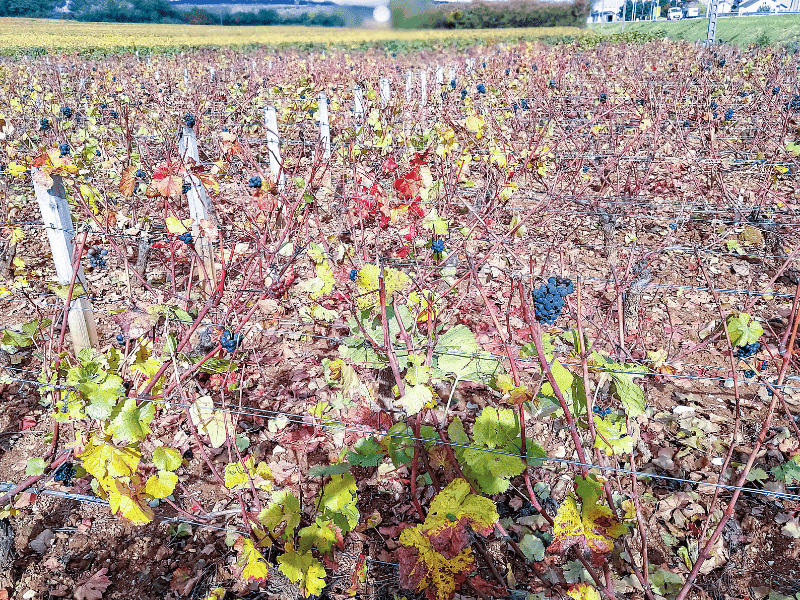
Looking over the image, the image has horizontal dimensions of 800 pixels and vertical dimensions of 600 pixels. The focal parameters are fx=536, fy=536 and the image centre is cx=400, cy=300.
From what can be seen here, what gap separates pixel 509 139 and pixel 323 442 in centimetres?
383

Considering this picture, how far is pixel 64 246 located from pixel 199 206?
2.82 feet

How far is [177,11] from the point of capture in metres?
49.5

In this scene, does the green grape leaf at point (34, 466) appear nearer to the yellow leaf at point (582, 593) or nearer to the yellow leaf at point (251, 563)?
the yellow leaf at point (251, 563)

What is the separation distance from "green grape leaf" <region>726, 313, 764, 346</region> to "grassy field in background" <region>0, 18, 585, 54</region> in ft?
95.3

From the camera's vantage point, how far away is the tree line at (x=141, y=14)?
150 feet

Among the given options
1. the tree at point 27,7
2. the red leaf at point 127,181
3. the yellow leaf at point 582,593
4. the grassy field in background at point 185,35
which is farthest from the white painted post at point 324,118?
the tree at point 27,7

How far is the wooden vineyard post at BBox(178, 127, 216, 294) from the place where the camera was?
318 centimetres

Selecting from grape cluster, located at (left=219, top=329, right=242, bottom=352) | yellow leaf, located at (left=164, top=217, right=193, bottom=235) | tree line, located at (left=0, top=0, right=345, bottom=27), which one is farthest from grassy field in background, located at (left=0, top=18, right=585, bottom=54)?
grape cluster, located at (left=219, top=329, right=242, bottom=352)

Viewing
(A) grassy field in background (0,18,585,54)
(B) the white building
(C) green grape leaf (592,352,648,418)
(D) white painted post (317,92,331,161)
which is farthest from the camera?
(B) the white building

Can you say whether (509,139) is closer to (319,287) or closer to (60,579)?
(319,287)

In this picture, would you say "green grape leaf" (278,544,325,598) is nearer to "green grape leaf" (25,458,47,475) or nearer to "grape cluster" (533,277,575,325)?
"green grape leaf" (25,458,47,475)

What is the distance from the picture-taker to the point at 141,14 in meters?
48.8

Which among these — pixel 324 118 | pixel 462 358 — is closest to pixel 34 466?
pixel 462 358

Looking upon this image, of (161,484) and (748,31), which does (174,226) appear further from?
(748,31)
